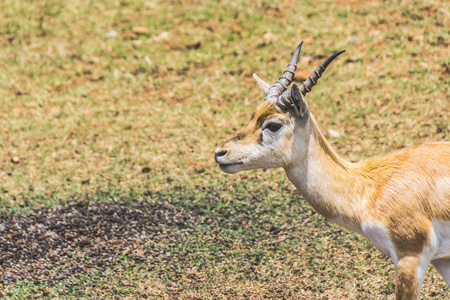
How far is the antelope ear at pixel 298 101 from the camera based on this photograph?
5.08m

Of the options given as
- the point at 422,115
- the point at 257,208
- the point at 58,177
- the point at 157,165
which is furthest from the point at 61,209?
the point at 422,115

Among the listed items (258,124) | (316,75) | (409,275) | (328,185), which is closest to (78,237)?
(258,124)

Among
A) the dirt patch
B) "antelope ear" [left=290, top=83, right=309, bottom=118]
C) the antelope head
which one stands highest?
"antelope ear" [left=290, top=83, right=309, bottom=118]

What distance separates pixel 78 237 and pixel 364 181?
355 centimetres

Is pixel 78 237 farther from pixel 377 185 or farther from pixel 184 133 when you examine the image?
pixel 377 185

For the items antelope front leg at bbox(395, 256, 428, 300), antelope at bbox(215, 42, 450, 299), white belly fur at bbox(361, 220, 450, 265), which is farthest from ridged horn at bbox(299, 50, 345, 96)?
antelope front leg at bbox(395, 256, 428, 300)

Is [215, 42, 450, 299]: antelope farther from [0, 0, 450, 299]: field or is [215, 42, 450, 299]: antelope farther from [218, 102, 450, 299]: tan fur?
[0, 0, 450, 299]: field

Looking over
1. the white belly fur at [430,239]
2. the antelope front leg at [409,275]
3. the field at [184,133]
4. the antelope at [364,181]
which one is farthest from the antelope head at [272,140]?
the field at [184,133]

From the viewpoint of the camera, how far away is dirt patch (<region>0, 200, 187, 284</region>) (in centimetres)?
683

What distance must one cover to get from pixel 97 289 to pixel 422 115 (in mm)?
5196

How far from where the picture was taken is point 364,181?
546 cm

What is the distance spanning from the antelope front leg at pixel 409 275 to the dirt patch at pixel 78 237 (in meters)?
3.00

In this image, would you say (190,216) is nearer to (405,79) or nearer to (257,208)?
(257,208)

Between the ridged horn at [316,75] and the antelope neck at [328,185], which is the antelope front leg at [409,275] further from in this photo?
the ridged horn at [316,75]
